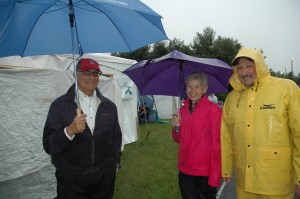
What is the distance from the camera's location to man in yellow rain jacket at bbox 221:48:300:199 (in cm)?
271

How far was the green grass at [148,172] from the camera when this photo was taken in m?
5.56

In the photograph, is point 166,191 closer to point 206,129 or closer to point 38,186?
point 38,186

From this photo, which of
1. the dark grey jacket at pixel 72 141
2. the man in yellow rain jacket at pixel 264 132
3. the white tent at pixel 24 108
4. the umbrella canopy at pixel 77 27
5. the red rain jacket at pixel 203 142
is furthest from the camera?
the white tent at pixel 24 108

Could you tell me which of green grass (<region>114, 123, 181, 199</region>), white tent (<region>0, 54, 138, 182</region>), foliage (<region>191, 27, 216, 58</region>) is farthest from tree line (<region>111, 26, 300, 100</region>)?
white tent (<region>0, 54, 138, 182</region>)

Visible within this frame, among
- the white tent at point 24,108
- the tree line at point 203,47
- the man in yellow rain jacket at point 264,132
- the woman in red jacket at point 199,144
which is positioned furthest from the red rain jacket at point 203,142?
the tree line at point 203,47

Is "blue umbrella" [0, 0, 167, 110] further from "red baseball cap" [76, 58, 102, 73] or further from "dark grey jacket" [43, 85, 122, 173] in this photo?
"dark grey jacket" [43, 85, 122, 173]

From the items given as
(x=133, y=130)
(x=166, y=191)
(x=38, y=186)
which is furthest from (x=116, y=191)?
(x=133, y=130)

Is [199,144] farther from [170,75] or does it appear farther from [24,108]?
[24,108]

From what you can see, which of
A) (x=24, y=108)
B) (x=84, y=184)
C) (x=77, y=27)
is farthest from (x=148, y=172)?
(x=77, y=27)

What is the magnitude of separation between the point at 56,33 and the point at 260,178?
2607mm

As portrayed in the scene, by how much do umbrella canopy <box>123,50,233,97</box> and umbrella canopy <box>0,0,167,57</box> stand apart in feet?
1.87

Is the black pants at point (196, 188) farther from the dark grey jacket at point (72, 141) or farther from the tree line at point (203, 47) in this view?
the tree line at point (203, 47)

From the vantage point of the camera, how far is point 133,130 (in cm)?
1023

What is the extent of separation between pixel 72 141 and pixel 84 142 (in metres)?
0.12
